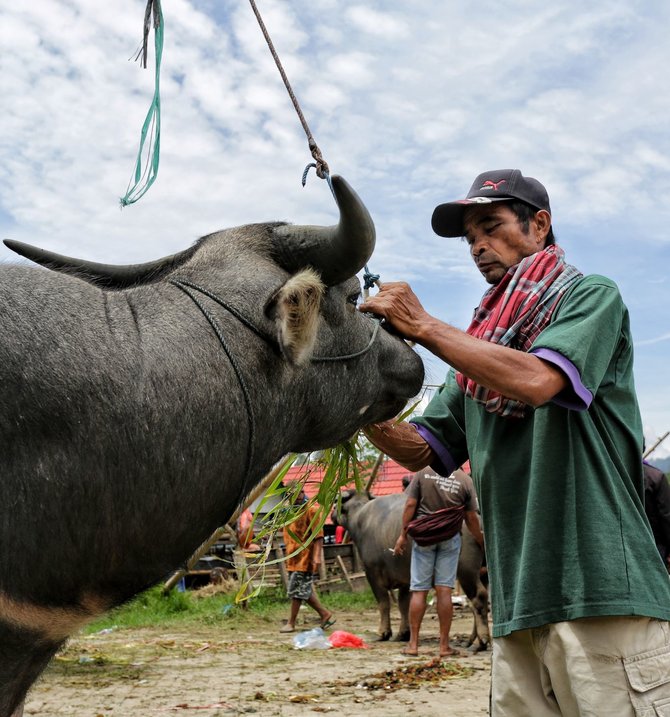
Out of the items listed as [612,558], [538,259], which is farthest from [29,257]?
[612,558]

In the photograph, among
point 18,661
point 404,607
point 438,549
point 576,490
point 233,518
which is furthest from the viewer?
point 404,607

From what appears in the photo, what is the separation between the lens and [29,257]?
112 inches

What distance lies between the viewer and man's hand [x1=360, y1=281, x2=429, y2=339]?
292cm

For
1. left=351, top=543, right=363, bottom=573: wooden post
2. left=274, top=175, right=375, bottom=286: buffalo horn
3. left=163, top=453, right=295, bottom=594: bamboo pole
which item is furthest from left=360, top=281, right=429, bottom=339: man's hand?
left=351, top=543, right=363, bottom=573: wooden post

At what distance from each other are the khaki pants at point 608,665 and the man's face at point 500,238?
1448 millimetres

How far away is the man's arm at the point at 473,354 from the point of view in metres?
2.67

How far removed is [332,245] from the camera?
2686 mm

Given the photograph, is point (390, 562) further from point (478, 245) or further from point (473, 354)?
point (473, 354)

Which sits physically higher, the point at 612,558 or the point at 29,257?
the point at 29,257

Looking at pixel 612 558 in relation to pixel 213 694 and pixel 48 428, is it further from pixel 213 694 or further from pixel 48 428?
pixel 213 694

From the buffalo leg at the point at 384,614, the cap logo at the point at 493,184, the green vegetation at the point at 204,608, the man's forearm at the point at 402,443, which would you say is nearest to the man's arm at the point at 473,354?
the man's forearm at the point at 402,443

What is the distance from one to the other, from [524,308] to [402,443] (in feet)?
2.81

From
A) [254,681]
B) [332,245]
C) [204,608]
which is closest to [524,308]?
[332,245]

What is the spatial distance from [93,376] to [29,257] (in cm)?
86
